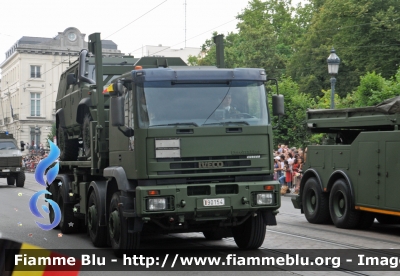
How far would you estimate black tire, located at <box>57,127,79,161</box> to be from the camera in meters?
14.7

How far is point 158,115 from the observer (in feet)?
32.2

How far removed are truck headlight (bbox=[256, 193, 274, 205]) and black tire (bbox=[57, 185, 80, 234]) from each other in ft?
16.9

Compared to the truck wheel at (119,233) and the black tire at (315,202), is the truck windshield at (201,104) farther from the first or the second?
the black tire at (315,202)

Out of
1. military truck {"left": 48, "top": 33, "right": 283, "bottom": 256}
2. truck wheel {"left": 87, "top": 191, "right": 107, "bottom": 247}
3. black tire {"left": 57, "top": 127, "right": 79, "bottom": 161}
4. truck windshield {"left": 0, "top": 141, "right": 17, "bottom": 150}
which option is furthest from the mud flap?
truck windshield {"left": 0, "top": 141, "right": 17, "bottom": 150}

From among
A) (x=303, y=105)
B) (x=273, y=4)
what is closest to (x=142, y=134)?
(x=303, y=105)

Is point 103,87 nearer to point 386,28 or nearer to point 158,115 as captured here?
point 158,115

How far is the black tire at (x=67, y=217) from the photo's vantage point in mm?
14273

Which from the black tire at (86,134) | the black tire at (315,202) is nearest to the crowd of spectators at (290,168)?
the black tire at (315,202)

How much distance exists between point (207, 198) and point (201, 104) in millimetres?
1208

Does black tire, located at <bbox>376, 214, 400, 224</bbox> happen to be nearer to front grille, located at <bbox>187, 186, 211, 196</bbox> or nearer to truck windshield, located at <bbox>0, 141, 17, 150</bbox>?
front grille, located at <bbox>187, 186, 211, 196</bbox>

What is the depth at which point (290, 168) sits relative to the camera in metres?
27.6

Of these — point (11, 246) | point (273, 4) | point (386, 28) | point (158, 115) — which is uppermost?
point (273, 4)

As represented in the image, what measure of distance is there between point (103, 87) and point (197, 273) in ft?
13.9

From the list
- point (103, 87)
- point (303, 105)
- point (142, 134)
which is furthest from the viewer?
point (303, 105)
